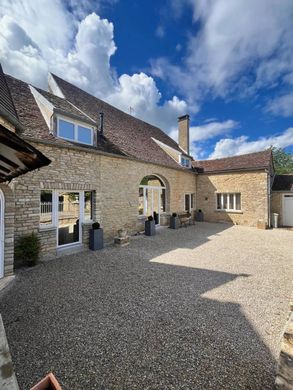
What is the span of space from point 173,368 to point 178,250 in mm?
5530

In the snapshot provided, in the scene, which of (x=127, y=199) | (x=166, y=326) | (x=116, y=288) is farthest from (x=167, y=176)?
(x=166, y=326)

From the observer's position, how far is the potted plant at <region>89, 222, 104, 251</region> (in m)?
7.93

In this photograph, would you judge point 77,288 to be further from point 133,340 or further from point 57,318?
point 133,340

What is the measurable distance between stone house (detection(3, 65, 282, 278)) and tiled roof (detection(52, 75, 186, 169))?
3.4 inches

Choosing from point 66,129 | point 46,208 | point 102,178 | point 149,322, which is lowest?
point 149,322

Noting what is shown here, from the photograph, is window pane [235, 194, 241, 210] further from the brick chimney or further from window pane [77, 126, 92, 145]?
window pane [77, 126, 92, 145]

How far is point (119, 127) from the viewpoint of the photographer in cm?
1233

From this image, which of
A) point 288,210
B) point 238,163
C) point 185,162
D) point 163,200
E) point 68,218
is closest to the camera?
point 68,218

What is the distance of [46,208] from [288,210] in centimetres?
1611

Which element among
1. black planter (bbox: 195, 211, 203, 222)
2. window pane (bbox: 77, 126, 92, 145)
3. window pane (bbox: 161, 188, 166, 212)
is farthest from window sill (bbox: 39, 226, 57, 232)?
black planter (bbox: 195, 211, 203, 222)

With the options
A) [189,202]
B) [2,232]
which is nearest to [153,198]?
[189,202]

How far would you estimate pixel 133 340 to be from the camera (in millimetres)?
2986

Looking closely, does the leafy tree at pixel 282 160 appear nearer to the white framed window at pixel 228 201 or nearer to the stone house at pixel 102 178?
the stone house at pixel 102 178

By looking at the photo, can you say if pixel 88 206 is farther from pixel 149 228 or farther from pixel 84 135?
pixel 149 228
